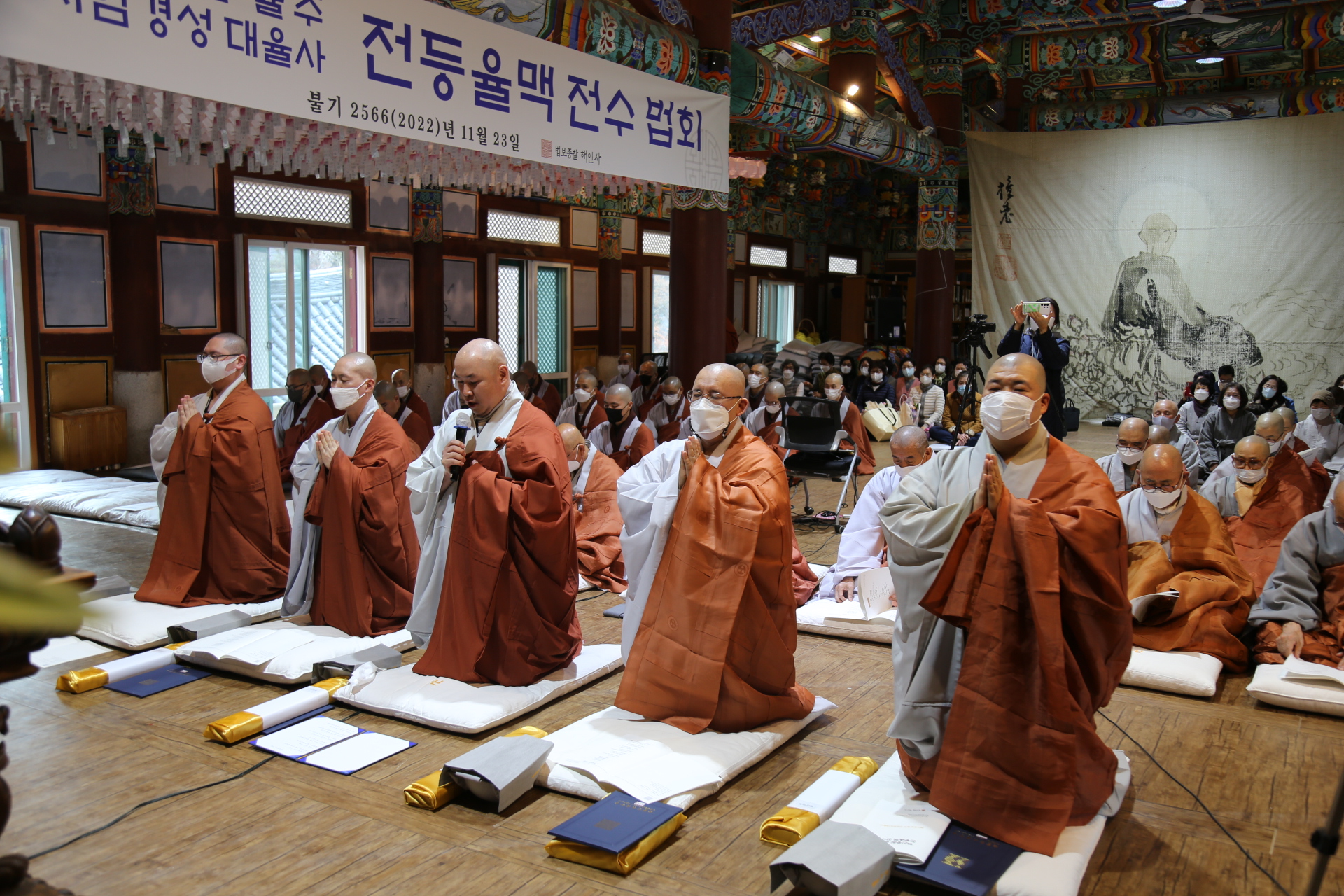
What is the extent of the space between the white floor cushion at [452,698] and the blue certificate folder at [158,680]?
0.77 meters

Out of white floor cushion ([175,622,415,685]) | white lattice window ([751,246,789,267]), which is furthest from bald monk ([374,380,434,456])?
white lattice window ([751,246,789,267])

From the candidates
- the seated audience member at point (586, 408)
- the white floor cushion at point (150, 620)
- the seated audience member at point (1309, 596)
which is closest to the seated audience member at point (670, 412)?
the seated audience member at point (586, 408)

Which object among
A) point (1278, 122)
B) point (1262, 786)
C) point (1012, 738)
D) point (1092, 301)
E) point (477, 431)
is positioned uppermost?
point (1278, 122)

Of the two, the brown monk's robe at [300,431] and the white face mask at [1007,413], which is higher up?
the white face mask at [1007,413]

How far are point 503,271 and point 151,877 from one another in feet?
37.7

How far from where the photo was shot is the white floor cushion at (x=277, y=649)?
4.36 metres

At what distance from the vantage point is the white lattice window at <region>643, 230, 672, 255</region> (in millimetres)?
16406

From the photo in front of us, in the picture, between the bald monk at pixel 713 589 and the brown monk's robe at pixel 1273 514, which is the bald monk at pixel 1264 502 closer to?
the brown monk's robe at pixel 1273 514

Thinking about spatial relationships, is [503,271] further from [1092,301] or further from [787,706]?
[787,706]

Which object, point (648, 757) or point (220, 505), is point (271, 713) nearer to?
point (648, 757)

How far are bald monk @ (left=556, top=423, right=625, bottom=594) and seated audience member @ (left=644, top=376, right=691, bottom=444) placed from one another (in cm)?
240

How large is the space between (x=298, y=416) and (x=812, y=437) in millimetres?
4623

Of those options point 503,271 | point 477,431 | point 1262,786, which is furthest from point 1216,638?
point 503,271

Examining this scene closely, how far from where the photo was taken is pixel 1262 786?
3.50 m
